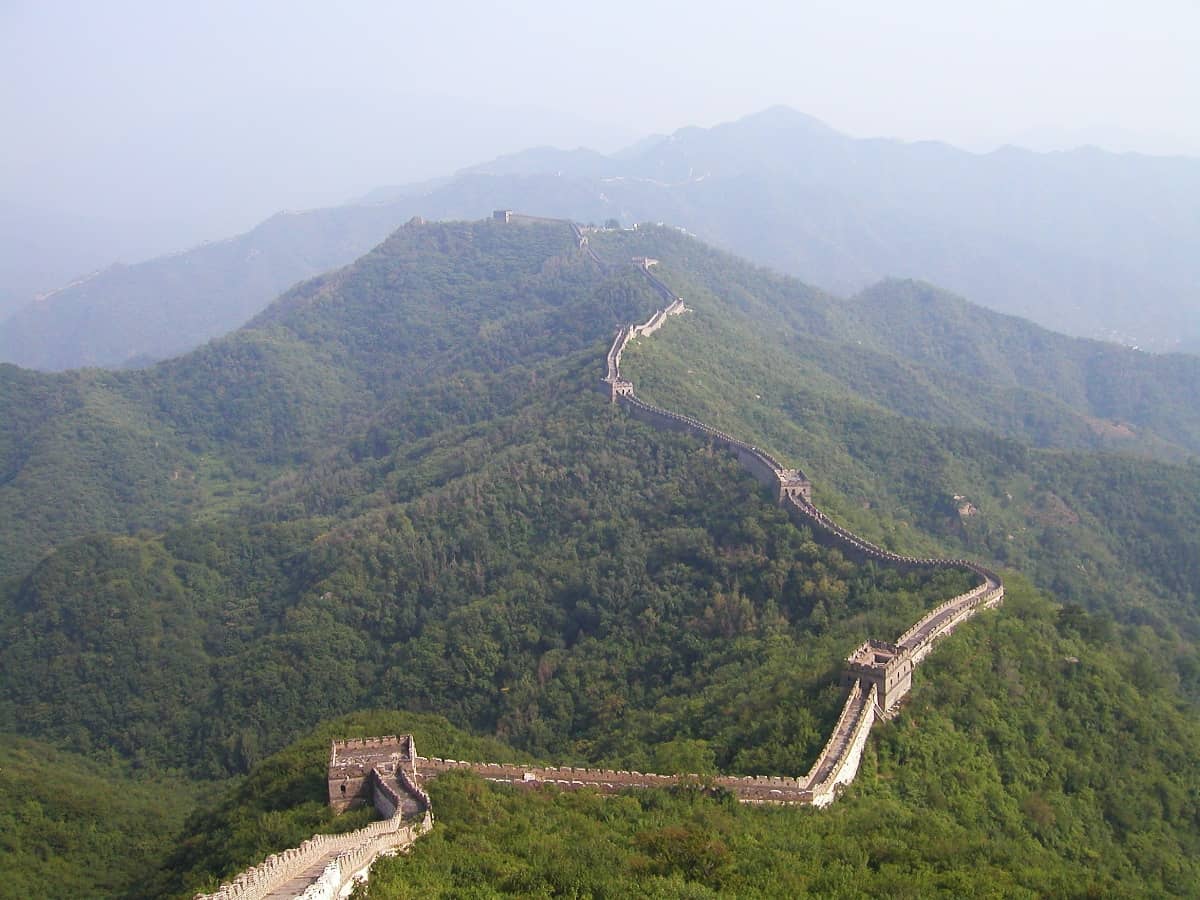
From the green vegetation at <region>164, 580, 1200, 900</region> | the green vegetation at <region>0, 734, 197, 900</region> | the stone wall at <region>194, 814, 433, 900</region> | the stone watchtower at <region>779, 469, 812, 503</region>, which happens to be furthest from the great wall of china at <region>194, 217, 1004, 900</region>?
the green vegetation at <region>0, 734, 197, 900</region>

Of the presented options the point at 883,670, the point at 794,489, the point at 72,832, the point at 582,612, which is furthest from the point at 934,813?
the point at 72,832

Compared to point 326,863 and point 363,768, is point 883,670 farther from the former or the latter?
point 326,863

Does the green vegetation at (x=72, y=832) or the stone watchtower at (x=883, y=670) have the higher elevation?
the stone watchtower at (x=883, y=670)

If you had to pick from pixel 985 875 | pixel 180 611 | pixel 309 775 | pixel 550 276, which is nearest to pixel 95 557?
pixel 180 611

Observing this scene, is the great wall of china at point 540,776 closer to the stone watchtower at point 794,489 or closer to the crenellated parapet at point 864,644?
the crenellated parapet at point 864,644

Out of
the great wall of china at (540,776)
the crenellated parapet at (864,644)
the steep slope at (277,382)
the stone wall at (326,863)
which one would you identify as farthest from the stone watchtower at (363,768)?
the steep slope at (277,382)

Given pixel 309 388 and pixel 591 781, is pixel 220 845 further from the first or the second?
pixel 309 388
